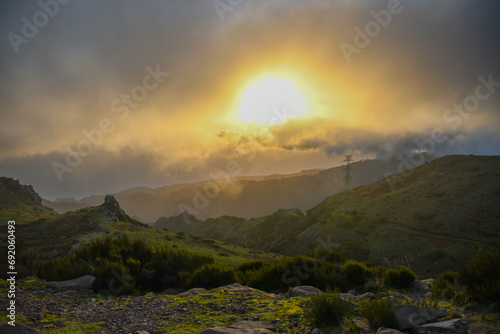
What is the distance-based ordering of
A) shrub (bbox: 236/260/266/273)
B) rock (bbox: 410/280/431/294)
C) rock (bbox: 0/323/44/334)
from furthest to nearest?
1. shrub (bbox: 236/260/266/273)
2. rock (bbox: 410/280/431/294)
3. rock (bbox: 0/323/44/334)

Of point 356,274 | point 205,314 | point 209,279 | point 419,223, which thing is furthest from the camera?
point 419,223

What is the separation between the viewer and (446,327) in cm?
483

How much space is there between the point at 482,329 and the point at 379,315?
1526mm

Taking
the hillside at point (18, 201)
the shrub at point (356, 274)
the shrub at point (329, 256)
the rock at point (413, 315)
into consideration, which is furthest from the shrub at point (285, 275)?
the hillside at point (18, 201)

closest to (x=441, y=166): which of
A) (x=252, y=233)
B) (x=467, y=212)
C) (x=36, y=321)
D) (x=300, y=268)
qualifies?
(x=467, y=212)

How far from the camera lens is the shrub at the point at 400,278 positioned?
1015 cm

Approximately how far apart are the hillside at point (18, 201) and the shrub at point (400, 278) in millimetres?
79552

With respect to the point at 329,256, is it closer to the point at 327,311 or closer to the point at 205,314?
the point at 327,311

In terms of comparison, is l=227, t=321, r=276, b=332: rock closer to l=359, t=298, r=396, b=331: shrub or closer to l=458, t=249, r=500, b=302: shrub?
l=359, t=298, r=396, b=331: shrub

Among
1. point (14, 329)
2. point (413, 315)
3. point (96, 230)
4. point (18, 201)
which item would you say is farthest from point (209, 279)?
point (18, 201)

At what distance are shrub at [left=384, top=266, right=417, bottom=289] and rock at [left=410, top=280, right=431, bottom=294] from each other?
194 mm

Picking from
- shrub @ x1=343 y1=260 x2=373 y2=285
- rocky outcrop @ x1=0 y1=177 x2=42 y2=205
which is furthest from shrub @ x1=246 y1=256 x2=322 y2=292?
rocky outcrop @ x1=0 y1=177 x2=42 y2=205

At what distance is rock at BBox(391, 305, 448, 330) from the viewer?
201 inches

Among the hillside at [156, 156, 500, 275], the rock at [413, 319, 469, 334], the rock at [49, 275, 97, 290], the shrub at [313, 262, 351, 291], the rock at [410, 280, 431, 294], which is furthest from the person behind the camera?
the hillside at [156, 156, 500, 275]
